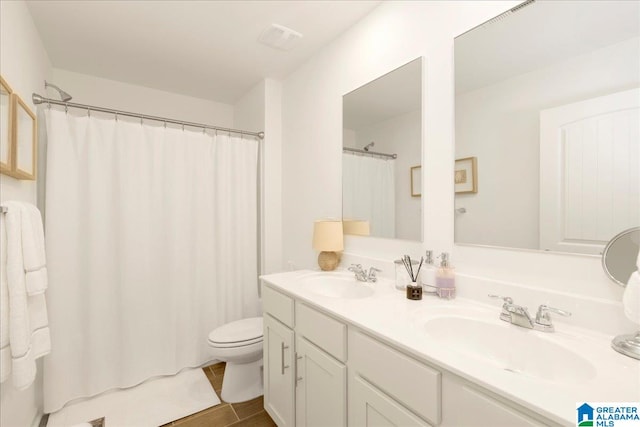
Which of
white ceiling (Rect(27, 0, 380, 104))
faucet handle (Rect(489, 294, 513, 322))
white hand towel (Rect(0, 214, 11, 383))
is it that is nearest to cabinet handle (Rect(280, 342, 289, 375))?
faucet handle (Rect(489, 294, 513, 322))

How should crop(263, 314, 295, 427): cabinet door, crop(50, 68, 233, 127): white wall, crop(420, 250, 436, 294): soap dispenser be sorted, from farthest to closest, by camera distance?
1. crop(50, 68, 233, 127): white wall
2. crop(263, 314, 295, 427): cabinet door
3. crop(420, 250, 436, 294): soap dispenser

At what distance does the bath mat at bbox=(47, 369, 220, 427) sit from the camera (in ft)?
5.58

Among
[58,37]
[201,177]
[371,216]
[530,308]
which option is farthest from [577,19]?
[58,37]

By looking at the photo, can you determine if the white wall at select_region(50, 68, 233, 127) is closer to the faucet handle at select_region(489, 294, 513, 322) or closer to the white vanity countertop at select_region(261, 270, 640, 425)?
the white vanity countertop at select_region(261, 270, 640, 425)

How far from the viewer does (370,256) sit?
174 cm

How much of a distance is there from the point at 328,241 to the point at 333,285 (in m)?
0.28

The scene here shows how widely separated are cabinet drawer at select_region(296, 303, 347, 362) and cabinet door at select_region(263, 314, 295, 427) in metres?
0.14

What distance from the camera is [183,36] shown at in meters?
1.92

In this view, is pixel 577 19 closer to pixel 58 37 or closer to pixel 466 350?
pixel 466 350

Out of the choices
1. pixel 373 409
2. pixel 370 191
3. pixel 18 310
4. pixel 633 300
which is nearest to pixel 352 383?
pixel 373 409

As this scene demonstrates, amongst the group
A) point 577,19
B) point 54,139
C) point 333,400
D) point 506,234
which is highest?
point 577,19

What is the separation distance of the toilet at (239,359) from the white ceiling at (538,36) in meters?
1.91

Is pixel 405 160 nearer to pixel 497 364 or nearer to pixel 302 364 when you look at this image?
pixel 497 364

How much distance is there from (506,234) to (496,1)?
37.7 inches
